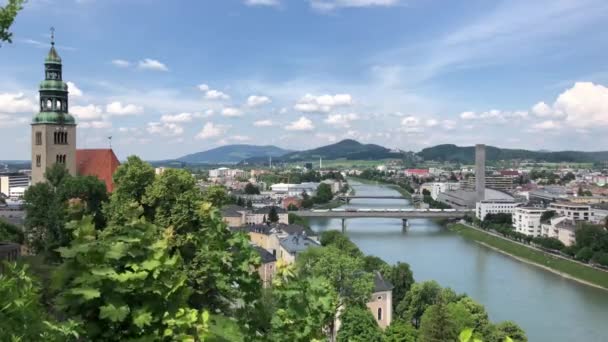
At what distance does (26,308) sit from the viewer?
131cm

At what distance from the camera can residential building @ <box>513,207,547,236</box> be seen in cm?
2562

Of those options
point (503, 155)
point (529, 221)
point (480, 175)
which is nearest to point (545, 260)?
point (529, 221)

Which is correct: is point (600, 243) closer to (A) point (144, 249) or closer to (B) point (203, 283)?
(B) point (203, 283)

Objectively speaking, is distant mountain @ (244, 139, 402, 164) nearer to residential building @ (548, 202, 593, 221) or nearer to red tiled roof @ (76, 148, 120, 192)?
residential building @ (548, 202, 593, 221)

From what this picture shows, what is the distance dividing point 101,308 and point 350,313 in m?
6.81

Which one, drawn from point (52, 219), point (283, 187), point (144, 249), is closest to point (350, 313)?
point (52, 219)

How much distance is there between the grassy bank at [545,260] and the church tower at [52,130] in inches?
563

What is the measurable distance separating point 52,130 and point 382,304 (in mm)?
8320

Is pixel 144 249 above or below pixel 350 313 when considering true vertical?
above

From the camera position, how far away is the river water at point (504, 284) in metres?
11.2

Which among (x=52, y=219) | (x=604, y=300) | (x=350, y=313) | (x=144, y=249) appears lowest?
(x=604, y=300)

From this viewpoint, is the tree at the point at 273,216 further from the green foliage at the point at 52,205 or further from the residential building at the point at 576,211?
the green foliage at the point at 52,205

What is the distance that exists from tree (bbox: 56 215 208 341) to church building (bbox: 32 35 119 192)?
1205 centimetres

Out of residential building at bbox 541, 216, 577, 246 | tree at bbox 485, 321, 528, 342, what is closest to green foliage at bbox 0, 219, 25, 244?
tree at bbox 485, 321, 528, 342
